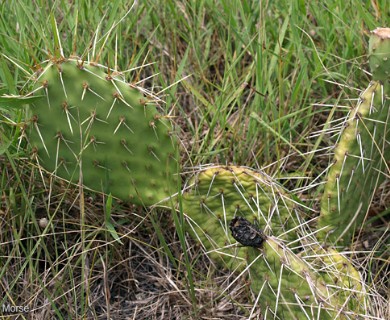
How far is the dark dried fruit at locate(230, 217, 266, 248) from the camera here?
146cm

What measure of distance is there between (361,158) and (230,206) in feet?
1.01

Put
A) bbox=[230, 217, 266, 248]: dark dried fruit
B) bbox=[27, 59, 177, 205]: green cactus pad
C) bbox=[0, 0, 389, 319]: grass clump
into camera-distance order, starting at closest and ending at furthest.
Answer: bbox=[230, 217, 266, 248]: dark dried fruit < bbox=[27, 59, 177, 205]: green cactus pad < bbox=[0, 0, 389, 319]: grass clump

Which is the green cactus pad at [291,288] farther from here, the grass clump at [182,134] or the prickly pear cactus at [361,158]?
the prickly pear cactus at [361,158]

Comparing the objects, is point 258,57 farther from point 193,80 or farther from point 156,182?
point 156,182

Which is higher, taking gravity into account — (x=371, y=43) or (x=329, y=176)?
(x=371, y=43)

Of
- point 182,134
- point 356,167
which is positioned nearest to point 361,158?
point 356,167

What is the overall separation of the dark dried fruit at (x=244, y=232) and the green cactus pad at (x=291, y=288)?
37 millimetres

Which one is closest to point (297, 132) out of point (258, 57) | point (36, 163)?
point (258, 57)

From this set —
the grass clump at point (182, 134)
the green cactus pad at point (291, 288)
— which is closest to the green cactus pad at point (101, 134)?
the grass clump at point (182, 134)

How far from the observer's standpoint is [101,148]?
68.8 inches

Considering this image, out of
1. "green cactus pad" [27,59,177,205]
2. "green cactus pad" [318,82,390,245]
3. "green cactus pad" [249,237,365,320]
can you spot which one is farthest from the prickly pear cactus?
"green cactus pad" [27,59,177,205]

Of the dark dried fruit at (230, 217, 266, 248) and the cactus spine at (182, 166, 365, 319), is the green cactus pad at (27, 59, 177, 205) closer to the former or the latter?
the cactus spine at (182, 166, 365, 319)

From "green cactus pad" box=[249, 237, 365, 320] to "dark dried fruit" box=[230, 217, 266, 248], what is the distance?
4 cm

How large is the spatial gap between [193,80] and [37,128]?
71 cm
